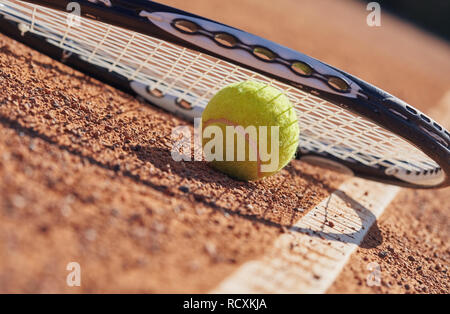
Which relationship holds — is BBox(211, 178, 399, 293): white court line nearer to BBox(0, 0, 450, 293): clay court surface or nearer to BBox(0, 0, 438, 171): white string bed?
BBox(0, 0, 450, 293): clay court surface

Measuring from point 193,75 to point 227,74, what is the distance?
358 mm

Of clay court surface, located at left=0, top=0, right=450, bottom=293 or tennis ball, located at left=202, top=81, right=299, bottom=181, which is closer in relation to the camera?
clay court surface, located at left=0, top=0, right=450, bottom=293

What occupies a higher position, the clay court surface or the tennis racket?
the tennis racket

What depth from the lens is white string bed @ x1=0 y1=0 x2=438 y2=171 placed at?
251 cm

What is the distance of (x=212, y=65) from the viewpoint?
2562 millimetres

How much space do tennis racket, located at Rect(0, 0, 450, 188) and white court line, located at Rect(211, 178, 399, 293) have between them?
1.27 ft

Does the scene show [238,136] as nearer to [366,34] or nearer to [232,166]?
[232,166]

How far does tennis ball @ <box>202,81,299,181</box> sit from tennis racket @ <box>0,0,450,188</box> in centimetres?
10

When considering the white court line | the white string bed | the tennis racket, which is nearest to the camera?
the white court line

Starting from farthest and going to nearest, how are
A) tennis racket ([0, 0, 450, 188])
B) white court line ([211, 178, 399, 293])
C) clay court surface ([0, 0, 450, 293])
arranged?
tennis racket ([0, 0, 450, 188]) < white court line ([211, 178, 399, 293]) < clay court surface ([0, 0, 450, 293])

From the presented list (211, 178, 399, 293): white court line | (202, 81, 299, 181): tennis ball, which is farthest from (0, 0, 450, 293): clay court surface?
Result: (202, 81, 299, 181): tennis ball

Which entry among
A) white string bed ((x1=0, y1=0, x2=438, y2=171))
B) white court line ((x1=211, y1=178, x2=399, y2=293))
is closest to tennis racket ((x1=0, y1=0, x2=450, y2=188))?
white string bed ((x1=0, y1=0, x2=438, y2=171))

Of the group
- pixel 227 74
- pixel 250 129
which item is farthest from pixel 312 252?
pixel 227 74

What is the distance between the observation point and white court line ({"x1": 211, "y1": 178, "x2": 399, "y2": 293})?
1.69 m
